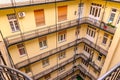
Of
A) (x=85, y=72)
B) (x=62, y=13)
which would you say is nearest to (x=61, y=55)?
(x=85, y=72)

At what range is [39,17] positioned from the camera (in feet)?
33.8

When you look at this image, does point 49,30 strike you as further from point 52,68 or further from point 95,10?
point 95,10

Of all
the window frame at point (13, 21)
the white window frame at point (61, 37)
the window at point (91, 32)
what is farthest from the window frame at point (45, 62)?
the window at point (91, 32)

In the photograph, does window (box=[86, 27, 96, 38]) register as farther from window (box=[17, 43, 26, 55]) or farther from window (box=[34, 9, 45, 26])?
window (box=[17, 43, 26, 55])

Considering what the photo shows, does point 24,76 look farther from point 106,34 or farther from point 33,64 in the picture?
point 106,34

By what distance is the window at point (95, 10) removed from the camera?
39.5 ft

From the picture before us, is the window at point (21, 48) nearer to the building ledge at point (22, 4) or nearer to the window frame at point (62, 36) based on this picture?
the building ledge at point (22, 4)

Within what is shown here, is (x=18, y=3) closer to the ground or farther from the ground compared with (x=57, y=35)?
farther from the ground

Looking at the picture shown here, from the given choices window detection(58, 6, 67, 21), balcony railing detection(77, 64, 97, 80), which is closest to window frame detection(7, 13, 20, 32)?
window detection(58, 6, 67, 21)

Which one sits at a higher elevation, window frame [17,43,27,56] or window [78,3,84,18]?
window [78,3,84,18]

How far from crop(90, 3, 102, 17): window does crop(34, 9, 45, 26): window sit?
18.6ft

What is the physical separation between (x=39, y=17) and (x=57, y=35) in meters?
2.94

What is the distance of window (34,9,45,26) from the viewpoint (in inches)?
394

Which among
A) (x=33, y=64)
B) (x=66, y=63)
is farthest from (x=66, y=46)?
(x=33, y=64)
